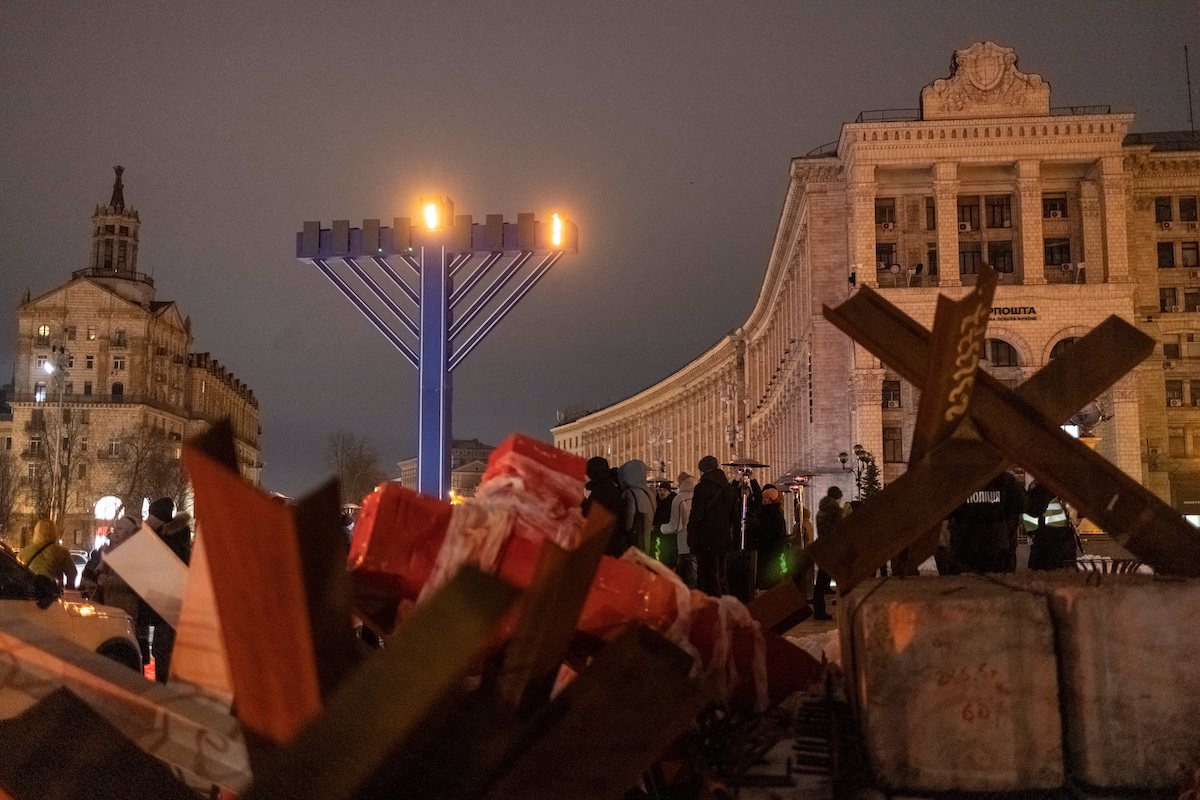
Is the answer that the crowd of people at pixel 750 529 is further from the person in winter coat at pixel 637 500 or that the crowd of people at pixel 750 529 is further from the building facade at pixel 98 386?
the building facade at pixel 98 386

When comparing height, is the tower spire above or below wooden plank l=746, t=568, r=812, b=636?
above

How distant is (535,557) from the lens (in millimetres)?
2928

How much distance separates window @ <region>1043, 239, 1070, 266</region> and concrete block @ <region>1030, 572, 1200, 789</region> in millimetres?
48106

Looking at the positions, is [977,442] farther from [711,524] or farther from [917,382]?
[711,524]

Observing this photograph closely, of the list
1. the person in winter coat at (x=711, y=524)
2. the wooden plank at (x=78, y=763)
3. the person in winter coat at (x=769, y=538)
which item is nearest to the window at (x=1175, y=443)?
the person in winter coat at (x=769, y=538)

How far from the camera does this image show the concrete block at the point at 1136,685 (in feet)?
8.65

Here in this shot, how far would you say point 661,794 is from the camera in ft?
9.02

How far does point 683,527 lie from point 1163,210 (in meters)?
48.3

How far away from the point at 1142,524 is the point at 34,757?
10.5 feet

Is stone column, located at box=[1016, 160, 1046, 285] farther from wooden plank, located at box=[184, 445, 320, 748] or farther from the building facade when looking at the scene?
the building facade

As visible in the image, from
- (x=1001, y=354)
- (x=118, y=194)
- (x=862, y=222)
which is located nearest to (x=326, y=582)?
(x=862, y=222)

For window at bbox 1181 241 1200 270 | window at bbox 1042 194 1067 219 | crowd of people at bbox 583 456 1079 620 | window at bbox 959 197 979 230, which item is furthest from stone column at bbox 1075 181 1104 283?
crowd of people at bbox 583 456 1079 620

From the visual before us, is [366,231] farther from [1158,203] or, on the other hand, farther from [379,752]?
A: [1158,203]

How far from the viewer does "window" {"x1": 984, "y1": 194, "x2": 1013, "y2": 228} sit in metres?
46.7
